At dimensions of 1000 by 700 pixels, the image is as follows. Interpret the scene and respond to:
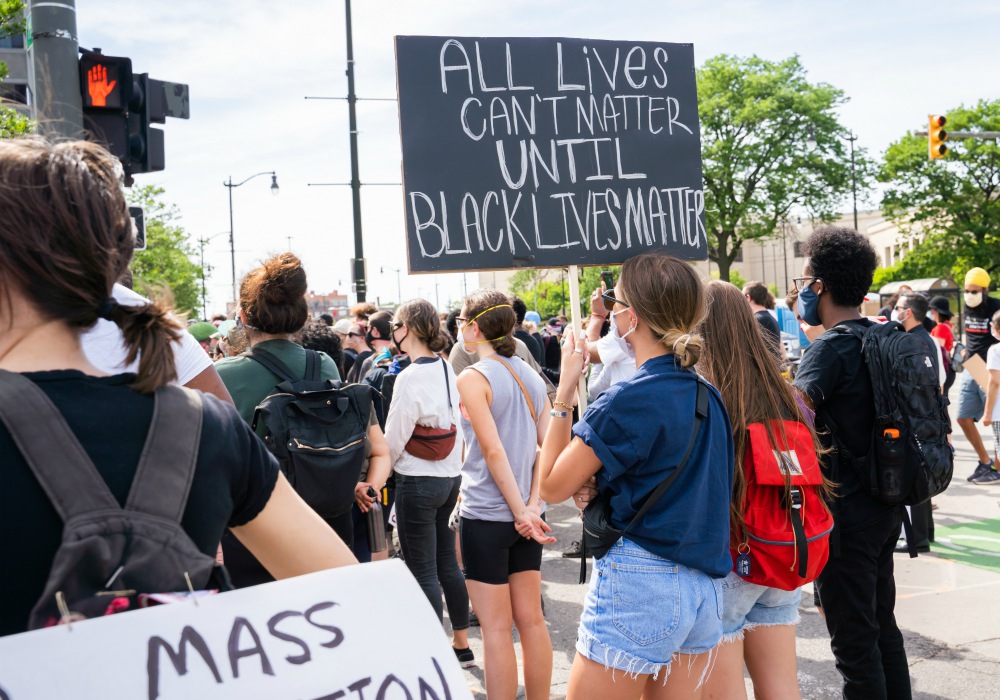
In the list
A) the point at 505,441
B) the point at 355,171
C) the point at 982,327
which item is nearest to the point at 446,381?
the point at 505,441

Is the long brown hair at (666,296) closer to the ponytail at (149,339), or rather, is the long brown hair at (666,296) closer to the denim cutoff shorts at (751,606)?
the denim cutoff shorts at (751,606)

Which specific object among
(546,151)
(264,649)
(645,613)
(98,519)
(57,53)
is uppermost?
(57,53)

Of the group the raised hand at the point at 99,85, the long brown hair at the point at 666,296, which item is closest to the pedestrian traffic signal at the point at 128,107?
the raised hand at the point at 99,85

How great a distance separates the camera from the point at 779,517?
3.04 metres

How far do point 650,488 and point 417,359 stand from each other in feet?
7.91

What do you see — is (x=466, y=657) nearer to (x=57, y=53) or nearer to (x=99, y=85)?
(x=99, y=85)

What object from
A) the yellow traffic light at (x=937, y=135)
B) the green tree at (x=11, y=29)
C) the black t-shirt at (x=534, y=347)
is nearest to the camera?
the green tree at (x=11, y=29)

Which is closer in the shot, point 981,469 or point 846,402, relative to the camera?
point 846,402

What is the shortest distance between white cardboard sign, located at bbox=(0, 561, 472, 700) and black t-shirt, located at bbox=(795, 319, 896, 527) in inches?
99.0

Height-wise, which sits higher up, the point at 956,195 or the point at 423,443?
the point at 956,195

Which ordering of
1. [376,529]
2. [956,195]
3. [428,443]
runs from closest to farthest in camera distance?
[376,529] < [428,443] < [956,195]

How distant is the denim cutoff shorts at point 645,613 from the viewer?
8.60 feet

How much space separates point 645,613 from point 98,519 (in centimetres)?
178

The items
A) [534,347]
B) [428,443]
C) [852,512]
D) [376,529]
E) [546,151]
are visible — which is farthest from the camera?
[534,347]
